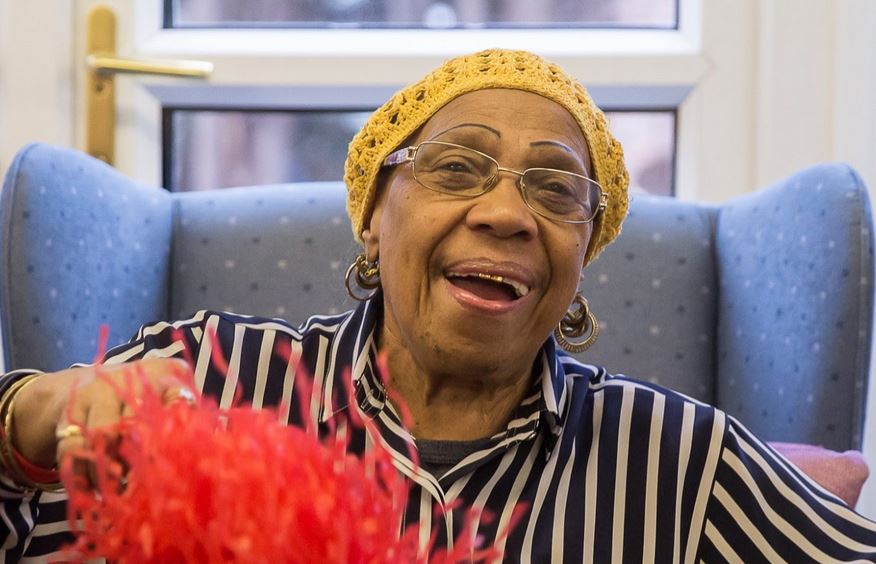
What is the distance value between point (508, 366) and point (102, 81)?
1225mm

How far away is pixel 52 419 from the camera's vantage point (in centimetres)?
73

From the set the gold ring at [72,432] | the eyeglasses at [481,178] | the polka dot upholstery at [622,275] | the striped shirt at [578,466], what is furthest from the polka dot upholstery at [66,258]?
the gold ring at [72,432]

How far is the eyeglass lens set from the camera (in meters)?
1.04

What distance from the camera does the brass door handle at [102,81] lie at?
75.0 inches

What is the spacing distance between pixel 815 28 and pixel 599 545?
1260mm

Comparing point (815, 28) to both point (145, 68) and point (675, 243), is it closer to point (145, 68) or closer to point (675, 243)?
point (675, 243)

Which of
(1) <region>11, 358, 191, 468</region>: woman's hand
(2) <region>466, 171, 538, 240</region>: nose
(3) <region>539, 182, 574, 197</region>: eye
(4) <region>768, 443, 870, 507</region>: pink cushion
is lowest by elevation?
(4) <region>768, 443, 870, 507</region>: pink cushion

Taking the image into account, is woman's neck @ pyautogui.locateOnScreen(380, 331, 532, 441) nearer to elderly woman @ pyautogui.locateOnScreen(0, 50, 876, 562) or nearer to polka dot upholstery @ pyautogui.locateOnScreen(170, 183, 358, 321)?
elderly woman @ pyautogui.locateOnScreen(0, 50, 876, 562)

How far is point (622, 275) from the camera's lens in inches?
60.5

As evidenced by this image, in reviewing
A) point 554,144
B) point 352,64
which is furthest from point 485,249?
point 352,64

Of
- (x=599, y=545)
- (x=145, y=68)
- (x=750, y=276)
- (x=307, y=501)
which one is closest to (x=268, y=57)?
(x=145, y=68)

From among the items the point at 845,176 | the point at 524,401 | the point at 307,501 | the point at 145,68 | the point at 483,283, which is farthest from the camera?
the point at 145,68

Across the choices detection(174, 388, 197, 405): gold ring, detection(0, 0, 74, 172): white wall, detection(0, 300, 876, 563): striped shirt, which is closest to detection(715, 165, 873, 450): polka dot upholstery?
detection(0, 300, 876, 563): striped shirt

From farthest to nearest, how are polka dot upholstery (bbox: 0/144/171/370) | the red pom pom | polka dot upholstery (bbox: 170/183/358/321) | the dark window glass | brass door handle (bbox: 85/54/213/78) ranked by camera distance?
1. the dark window glass
2. brass door handle (bbox: 85/54/213/78)
3. polka dot upholstery (bbox: 170/183/358/321)
4. polka dot upholstery (bbox: 0/144/171/370)
5. the red pom pom
